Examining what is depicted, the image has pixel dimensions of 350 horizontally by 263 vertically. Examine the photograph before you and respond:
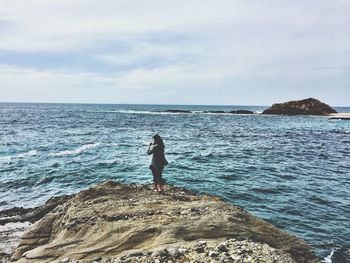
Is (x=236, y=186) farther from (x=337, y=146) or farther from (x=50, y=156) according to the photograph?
(x=337, y=146)

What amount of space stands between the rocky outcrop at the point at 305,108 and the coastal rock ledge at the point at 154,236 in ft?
385

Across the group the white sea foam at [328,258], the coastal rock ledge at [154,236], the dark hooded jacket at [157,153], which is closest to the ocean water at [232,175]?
the white sea foam at [328,258]

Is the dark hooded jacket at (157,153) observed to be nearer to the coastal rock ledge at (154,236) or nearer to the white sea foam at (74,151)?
the coastal rock ledge at (154,236)

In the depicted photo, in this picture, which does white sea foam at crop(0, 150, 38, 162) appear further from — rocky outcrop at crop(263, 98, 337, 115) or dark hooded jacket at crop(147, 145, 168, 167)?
rocky outcrop at crop(263, 98, 337, 115)

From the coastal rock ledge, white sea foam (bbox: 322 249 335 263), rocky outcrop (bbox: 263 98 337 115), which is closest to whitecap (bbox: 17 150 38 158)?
the coastal rock ledge

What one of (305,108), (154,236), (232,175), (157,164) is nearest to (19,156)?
(232,175)

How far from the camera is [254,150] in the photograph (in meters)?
40.1

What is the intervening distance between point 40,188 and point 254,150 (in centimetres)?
2440

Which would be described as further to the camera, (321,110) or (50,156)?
(321,110)

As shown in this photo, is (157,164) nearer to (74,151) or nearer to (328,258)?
(328,258)

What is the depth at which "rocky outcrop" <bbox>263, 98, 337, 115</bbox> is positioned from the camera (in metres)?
121

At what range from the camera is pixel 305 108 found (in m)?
123

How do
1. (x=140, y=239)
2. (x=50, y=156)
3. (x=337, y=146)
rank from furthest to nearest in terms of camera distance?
(x=337, y=146) < (x=50, y=156) < (x=140, y=239)

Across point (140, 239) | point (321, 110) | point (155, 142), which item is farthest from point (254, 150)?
point (321, 110)
